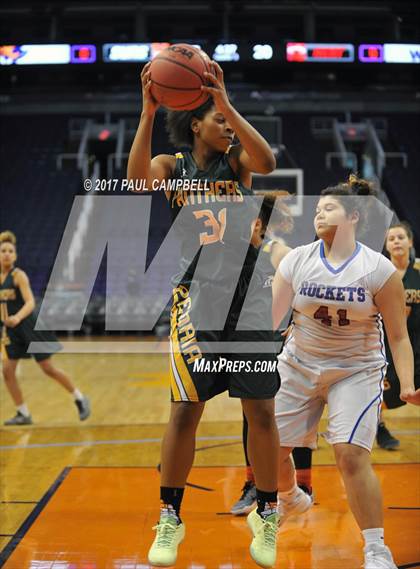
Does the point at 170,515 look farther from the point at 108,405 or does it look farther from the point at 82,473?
the point at 108,405

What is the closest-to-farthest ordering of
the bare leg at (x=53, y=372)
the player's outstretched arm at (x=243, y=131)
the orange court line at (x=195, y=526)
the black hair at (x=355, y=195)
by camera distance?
the player's outstretched arm at (x=243, y=131) → the black hair at (x=355, y=195) → the orange court line at (x=195, y=526) → the bare leg at (x=53, y=372)

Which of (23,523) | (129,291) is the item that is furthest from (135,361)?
(23,523)

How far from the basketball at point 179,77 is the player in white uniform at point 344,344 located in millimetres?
850

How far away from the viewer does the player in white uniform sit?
3180 millimetres

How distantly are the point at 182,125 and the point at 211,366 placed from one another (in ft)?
3.45

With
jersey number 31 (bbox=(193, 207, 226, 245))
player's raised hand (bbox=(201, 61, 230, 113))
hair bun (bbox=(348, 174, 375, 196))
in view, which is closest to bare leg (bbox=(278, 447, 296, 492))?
jersey number 31 (bbox=(193, 207, 226, 245))

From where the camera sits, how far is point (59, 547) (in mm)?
3785

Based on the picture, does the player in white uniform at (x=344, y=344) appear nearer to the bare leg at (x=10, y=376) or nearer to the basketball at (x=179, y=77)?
the basketball at (x=179, y=77)

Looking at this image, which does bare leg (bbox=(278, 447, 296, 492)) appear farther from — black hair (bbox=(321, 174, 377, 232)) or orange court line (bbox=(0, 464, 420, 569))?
black hair (bbox=(321, 174, 377, 232))

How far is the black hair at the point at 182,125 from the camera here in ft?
10.5

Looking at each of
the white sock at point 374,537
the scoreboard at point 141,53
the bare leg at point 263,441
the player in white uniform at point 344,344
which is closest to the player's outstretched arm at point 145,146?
the player in white uniform at point 344,344

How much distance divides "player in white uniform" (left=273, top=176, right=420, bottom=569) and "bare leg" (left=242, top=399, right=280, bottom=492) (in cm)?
28

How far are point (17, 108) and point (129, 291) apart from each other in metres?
8.37

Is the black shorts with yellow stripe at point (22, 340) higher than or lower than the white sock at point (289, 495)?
higher
